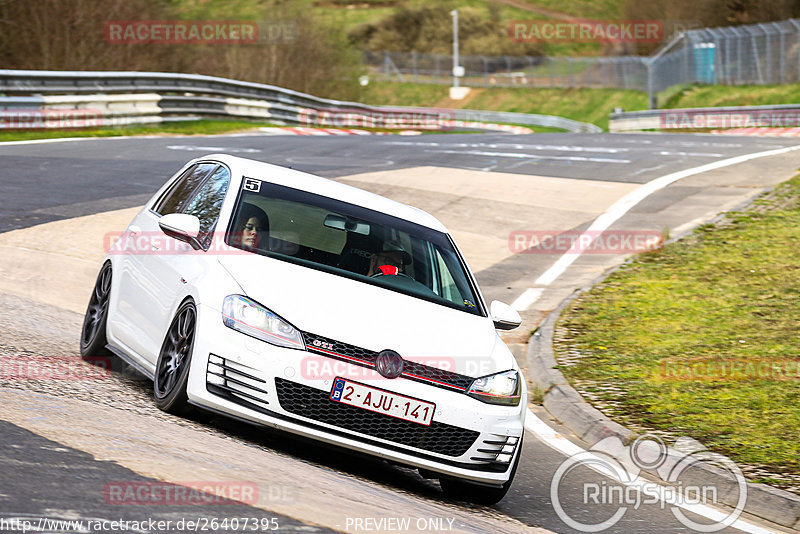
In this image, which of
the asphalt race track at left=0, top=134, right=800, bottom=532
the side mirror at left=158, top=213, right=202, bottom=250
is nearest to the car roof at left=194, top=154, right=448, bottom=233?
the side mirror at left=158, top=213, right=202, bottom=250

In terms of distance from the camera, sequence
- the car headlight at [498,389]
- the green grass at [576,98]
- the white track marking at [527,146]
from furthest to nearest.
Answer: the green grass at [576,98] → the white track marking at [527,146] → the car headlight at [498,389]

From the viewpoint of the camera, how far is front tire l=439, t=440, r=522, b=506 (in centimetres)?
605

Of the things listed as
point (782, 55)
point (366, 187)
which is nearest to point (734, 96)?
point (782, 55)

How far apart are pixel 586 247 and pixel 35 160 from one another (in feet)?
31.2

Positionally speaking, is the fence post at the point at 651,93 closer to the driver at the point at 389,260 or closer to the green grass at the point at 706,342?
the green grass at the point at 706,342

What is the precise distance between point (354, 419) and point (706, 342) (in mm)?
5209

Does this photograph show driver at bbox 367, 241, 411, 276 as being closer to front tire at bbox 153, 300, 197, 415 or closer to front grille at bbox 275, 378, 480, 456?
front tire at bbox 153, 300, 197, 415

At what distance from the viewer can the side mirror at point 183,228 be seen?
21.5 ft

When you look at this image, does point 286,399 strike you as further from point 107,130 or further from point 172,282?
point 107,130

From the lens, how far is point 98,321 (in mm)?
7645

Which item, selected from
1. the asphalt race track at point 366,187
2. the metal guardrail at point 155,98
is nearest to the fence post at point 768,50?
the metal guardrail at point 155,98

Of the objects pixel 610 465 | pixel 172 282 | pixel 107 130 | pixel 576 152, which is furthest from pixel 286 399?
pixel 107 130

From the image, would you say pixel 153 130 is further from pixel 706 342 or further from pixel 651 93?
pixel 651 93

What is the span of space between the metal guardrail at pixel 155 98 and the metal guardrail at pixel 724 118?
1168 centimetres
